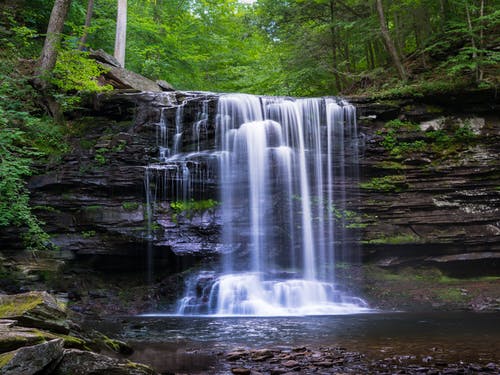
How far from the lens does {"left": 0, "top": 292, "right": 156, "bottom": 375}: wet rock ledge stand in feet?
12.3

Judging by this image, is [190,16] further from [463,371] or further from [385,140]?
[463,371]

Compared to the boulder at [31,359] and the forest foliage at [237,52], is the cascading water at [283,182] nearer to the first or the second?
the forest foliage at [237,52]

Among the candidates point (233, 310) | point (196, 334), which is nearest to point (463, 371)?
point (196, 334)

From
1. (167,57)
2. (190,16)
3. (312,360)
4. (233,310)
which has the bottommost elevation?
(233,310)

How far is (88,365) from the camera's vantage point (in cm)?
432

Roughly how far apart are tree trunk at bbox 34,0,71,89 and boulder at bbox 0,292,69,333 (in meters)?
10.3

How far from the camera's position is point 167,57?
22.5 meters

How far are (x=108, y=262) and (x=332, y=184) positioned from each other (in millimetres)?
7644

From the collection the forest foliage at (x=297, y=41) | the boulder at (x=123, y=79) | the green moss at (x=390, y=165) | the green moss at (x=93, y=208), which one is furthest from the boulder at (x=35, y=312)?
the boulder at (x=123, y=79)

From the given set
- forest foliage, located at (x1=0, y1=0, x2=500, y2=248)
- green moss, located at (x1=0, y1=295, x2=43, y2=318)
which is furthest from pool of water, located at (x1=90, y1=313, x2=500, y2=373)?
forest foliage, located at (x1=0, y1=0, x2=500, y2=248)

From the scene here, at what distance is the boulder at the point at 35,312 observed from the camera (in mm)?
5059

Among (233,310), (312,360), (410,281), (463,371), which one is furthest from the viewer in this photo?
(410,281)

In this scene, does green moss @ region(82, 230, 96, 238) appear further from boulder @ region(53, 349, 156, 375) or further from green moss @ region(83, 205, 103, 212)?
boulder @ region(53, 349, 156, 375)

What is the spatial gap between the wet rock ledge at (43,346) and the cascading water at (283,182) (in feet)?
24.9
